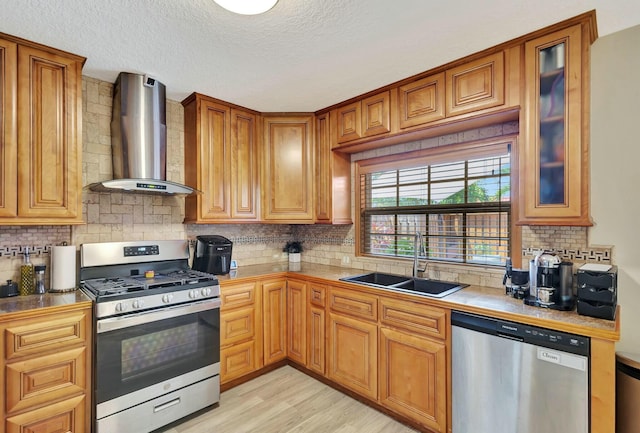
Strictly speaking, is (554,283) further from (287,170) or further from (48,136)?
(48,136)

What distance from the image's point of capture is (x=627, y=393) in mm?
1639

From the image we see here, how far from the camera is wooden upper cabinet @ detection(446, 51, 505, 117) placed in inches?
81.3

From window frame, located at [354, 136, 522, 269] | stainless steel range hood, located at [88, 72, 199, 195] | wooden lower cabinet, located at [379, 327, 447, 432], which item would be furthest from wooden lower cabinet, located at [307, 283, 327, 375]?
stainless steel range hood, located at [88, 72, 199, 195]

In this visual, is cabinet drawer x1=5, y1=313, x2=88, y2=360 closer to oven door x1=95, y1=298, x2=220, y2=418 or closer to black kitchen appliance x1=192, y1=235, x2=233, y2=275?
oven door x1=95, y1=298, x2=220, y2=418

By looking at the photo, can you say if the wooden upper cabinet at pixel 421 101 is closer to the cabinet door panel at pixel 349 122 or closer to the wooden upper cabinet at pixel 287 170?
the cabinet door panel at pixel 349 122

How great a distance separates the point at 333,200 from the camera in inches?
126

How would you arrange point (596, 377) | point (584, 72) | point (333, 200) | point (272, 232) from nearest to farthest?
point (596, 377) → point (584, 72) → point (333, 200) → point (272, 232)

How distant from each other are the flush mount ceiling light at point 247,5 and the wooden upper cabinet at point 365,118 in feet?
4.26

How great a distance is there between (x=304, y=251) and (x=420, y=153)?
1.72 meters

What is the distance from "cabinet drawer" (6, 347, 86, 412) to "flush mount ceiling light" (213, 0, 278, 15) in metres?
2.06

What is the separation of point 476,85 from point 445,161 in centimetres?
69

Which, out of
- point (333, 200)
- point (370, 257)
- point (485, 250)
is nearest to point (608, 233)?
point (485, 250)

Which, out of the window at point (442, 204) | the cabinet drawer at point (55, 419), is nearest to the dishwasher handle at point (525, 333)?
the window at point (442, 204)

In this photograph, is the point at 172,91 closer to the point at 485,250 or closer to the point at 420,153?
the point at 420,153
